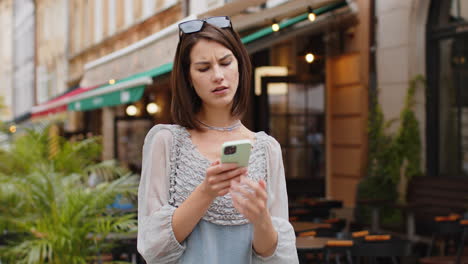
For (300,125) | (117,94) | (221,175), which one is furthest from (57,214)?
(300,125)

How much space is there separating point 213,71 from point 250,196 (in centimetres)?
40

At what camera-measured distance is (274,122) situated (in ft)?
35.4

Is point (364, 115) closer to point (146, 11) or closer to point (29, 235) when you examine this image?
point (29, 235)

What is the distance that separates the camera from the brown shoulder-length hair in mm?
1872

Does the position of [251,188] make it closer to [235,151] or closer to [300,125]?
[235,151]

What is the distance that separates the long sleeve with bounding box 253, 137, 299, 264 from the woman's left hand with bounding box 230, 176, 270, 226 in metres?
0.19

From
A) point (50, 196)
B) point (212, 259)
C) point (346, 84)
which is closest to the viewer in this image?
point (212, 259)

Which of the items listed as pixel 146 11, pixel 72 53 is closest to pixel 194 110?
pixel 146 11

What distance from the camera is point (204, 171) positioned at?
1.84m

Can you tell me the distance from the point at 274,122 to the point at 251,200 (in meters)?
9.17

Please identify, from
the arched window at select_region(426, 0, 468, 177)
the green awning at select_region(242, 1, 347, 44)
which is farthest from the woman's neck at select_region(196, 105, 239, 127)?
the arched window at select_region(426, 0, 468, 177)

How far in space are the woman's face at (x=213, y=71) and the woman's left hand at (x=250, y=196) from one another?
1.00 feet

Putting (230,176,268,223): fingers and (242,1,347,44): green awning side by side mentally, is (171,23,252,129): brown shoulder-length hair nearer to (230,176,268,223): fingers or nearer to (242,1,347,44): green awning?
(230,176,268,223): fingers

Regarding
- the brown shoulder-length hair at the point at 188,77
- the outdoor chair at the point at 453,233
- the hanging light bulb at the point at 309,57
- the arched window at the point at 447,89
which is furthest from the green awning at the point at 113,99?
the brown shoulder-length hair at the point at 188,77
